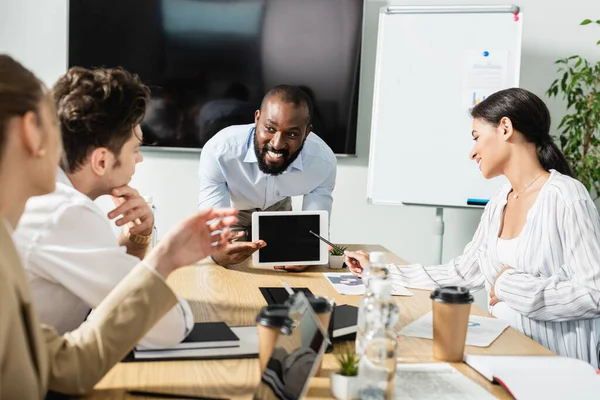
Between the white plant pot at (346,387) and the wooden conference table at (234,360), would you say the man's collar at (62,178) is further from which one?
the white plant pot at (346,387)

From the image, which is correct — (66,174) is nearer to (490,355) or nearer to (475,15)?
(490,355)

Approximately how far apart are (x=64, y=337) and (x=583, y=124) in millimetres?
3331

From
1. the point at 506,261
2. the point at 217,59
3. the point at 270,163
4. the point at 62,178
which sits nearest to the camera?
the point at 62,178

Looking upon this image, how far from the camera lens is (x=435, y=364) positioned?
1.38 metres

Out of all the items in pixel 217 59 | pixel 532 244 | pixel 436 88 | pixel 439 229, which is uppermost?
pixel 217 59

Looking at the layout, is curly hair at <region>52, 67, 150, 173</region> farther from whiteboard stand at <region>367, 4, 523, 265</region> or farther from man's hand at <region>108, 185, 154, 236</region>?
whiteboard stand at <region>367, 4, 523, 265</region>

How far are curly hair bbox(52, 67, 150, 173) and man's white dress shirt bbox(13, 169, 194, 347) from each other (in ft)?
0.52

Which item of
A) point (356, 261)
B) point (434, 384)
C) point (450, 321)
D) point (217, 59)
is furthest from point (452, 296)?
point (217, 59)

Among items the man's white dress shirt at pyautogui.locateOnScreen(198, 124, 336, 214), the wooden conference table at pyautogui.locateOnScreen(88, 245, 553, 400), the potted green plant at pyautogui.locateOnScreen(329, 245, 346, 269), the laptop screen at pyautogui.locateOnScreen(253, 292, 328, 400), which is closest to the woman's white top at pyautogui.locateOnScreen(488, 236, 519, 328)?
the wooden conference table at pyautogui.locateOnScreen(88, 245, 553, 400)

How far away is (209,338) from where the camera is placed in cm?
145

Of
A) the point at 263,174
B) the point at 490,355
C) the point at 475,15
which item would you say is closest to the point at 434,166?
the point at 475,15

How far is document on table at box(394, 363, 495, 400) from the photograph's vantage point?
1205 millimetres

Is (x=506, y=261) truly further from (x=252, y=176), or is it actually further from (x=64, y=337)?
(x=64, y=337)

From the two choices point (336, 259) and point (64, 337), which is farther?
point (336, 259)
